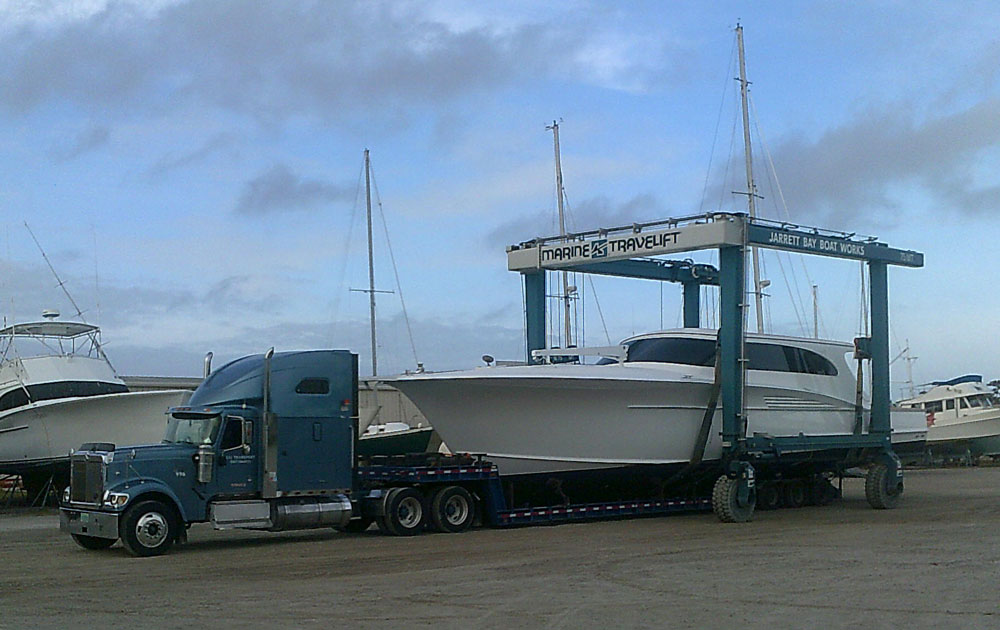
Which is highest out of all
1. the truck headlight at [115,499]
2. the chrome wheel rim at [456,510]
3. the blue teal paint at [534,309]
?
the blue teal paint at [534,309]

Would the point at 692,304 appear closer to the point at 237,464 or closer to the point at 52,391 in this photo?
the point at 237,464

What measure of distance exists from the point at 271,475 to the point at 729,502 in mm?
7119

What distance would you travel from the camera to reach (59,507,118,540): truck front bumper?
1352 centimetres

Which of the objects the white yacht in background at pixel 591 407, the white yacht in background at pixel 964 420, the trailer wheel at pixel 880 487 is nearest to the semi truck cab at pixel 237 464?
the white yacht in background at pixel 591 407

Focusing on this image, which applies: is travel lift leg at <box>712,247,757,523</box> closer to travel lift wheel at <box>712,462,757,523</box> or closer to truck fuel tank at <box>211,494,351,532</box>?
travel lift wheel at <box>712,462,757,523</box>

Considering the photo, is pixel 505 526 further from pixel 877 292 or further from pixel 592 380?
pixel 877 292

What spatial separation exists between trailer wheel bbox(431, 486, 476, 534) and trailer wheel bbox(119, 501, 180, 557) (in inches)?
149

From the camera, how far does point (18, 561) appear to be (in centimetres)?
1345

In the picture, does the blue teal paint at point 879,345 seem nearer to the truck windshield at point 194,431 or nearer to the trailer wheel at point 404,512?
the trailer wheel at point 404,512

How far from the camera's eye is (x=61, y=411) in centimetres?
2219

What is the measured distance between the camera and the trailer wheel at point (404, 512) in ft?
51.3

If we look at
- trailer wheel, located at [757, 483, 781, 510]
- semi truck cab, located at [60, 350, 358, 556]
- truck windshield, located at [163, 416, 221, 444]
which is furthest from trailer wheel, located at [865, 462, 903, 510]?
truck windshield, located at [163, 416, 221, 444]

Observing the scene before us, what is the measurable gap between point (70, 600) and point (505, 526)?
777 centimetres

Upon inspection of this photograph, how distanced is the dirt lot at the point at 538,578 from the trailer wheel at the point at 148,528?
0.29 m
